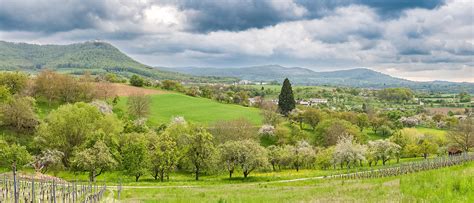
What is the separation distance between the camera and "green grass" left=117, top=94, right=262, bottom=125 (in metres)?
120

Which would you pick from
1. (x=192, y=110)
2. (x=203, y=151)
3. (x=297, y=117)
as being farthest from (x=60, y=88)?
(x=297, y=117)

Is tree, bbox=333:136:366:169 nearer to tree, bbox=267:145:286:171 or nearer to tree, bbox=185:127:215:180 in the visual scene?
tree, bbox=267:145:286:171

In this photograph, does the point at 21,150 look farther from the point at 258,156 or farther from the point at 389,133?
the point at 389,133

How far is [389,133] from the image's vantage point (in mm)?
125812

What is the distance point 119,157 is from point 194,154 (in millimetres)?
11392

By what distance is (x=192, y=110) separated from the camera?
5123 inches

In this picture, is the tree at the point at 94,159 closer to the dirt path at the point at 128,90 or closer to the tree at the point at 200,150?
the tree at the point at 200,150

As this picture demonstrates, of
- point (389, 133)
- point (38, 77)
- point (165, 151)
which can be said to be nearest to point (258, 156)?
point (165, 151)

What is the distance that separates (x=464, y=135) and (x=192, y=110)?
8023 centimetres

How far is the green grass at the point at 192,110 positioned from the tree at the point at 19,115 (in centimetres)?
3390

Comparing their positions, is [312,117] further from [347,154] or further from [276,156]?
[347,154]

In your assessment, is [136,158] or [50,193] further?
[136,158]

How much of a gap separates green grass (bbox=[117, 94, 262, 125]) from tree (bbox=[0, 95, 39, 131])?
33896 mm

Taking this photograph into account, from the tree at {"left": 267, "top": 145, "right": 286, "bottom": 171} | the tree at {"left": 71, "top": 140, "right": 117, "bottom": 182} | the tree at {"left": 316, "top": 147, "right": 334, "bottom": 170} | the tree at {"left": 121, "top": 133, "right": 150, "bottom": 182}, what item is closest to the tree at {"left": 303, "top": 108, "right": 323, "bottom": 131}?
the tree at {"left": 316, "top": 147, "right": 334, "bottom": 170}
